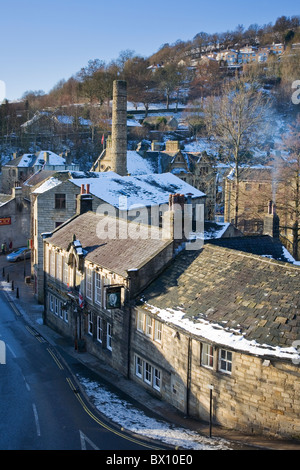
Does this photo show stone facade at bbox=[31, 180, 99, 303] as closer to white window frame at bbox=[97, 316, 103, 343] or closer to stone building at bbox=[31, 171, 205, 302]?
stone building at bbox=[31, 171, 205, 302]

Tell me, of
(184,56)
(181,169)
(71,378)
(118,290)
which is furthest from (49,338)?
(184,56)

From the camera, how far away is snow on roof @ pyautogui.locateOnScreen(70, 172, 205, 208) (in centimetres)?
3584

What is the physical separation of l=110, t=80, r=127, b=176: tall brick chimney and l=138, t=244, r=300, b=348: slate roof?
36.1m

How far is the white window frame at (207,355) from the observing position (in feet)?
52.5

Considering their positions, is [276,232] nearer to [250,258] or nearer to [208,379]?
[250,258]

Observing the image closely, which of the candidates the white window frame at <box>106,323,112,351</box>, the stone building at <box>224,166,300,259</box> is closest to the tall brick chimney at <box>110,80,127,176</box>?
the stone building at <box>224,166,300,259</box>

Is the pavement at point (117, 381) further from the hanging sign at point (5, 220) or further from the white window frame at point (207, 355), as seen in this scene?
the hanging sign at point (5, 220)

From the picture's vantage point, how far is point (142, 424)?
16.3 m

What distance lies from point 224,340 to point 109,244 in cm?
1039

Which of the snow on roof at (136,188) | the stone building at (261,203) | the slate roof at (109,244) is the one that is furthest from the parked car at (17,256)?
the stone building at (261,203)

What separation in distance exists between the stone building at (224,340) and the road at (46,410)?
2.72 metres

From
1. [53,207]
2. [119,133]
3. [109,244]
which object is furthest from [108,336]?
[119,133]

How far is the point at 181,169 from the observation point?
208 ft

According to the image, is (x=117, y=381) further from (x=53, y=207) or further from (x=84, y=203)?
(x=53, y=207)
